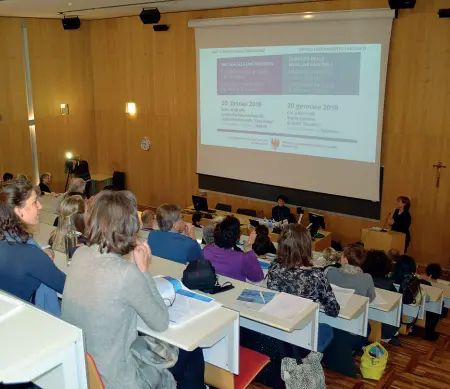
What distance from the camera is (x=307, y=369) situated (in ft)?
10.5

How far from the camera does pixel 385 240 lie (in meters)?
7.30

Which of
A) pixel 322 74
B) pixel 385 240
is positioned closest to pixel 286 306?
pixel 385 240

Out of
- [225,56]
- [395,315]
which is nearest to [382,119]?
[225,56]

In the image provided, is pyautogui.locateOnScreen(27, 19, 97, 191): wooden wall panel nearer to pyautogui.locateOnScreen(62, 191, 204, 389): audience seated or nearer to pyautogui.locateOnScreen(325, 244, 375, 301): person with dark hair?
pyautogui.locateOnScreen(325, 244, 375, 301): person with dark hair

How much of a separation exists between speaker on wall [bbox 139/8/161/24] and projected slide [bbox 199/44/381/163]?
41.3 inches

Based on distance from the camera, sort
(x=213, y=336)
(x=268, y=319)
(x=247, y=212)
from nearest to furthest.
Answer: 1. (x=213, y=336)
2. (x=268, y=319)
3. (x=247, y=212)

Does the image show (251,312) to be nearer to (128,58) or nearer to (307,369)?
(307,369)

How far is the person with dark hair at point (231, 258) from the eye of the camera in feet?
12.6

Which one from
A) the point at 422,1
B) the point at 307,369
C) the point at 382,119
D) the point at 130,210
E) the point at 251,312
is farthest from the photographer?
the point at 382,119

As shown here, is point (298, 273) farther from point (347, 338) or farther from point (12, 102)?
point (12, 102)

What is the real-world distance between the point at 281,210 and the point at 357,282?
166 inches

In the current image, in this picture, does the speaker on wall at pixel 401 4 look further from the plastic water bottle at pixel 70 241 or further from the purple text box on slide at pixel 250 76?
the plastic water bottle at pixel 70 241

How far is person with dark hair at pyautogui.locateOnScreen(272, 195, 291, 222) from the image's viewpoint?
8203mm

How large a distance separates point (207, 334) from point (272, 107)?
21.8ft
